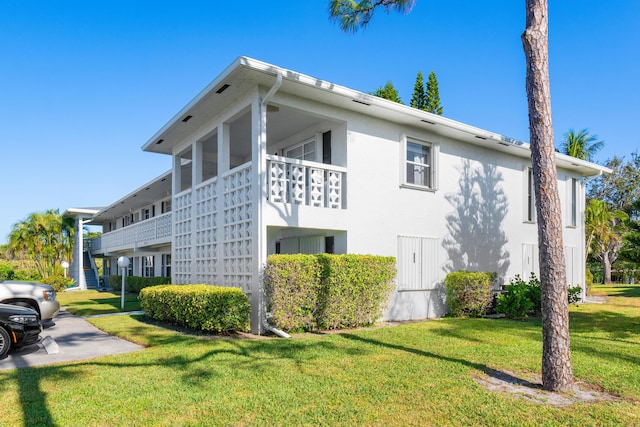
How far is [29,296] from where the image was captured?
10531 mm

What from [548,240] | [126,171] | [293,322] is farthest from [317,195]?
[126,171]

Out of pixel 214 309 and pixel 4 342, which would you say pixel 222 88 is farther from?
pixel 4 342

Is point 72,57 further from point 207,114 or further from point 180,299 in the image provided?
point 180,299

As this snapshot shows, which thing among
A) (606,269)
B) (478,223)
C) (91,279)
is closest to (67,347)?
(478,223)

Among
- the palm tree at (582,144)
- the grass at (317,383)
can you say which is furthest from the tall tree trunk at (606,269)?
the grass at (317,383)

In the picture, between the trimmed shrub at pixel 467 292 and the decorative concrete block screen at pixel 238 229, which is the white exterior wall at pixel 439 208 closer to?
the trimmed shrub at pixel 467 292

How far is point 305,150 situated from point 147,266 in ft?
59.1

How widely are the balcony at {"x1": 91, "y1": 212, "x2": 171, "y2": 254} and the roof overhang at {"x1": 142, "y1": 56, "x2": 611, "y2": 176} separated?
15.4 feet

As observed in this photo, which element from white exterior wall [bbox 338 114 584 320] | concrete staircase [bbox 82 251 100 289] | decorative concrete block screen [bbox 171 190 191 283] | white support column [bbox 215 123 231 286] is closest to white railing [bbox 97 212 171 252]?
decorative concrete block screen [bbox 171 190 191 283]

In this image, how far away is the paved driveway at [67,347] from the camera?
24.3 feet

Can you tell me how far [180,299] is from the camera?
10.4 m

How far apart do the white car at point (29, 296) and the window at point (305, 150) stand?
7.43 meters

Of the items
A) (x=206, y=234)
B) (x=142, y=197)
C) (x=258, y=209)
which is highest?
(x=142, y=197)

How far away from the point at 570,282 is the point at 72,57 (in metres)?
19.4
